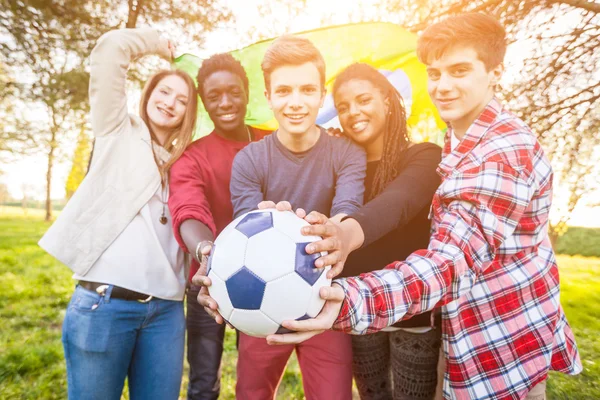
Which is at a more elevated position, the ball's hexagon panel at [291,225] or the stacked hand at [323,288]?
the ball's hexagon panel at [291,225]

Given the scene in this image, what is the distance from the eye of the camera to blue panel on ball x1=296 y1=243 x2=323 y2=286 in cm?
157

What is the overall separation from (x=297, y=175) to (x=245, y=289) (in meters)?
1.03

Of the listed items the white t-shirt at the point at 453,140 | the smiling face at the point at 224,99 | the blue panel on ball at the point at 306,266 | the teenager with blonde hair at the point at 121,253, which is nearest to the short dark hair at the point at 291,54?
the smiling face at the point at 224,99

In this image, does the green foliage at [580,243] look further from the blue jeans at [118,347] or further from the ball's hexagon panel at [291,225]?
the ball's hexagon panel at [291,225]

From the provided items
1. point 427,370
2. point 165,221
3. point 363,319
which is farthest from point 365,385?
point 165,221

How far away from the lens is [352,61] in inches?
133

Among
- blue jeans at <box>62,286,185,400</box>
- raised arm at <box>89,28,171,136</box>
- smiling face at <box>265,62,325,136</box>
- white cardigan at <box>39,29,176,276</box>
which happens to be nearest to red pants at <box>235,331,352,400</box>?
blue jeans at <box>62,286,185,400</box>

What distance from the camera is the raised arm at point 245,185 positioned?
2344 millimetres

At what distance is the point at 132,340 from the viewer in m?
2.43

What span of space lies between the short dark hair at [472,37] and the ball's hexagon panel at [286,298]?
5.41ft

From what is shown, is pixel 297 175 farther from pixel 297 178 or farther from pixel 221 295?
pixel 221 295

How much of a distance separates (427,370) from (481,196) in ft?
4.37

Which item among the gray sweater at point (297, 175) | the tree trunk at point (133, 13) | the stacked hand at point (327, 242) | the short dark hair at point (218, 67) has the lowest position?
the stacked hand at point (327, 242)

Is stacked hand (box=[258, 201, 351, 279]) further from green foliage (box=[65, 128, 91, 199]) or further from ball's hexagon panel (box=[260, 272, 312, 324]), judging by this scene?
green foliage (box=[65, 128, 91, 199])
